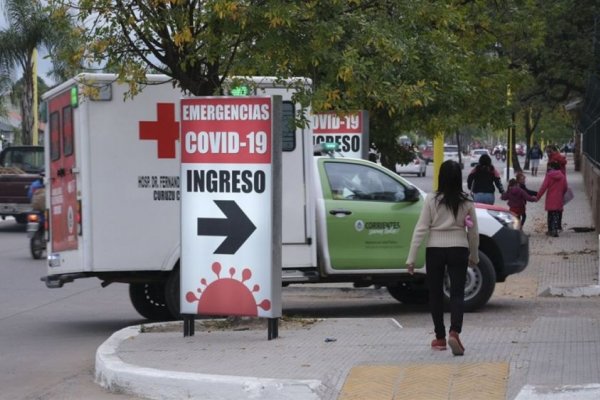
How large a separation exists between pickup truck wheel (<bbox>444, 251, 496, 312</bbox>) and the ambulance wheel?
11.3 feet

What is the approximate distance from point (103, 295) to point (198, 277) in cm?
667

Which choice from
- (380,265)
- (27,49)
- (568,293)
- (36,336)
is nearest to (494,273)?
(380,265)

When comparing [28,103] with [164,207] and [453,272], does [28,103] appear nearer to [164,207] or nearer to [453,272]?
[164,207]

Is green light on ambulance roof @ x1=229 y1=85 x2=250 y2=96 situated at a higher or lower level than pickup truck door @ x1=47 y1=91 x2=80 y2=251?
higher

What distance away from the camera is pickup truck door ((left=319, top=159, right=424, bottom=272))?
12.8 meters

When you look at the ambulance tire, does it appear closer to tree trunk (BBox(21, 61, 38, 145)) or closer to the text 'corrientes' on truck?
the text 'corrientes' on truck

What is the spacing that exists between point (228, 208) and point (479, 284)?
4.06 m

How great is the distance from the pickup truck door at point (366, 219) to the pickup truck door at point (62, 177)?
2920mm

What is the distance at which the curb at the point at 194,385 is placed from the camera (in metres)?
8.08

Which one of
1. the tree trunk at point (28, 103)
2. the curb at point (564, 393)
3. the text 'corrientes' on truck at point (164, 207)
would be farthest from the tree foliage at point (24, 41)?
the curb at point (564, 393)

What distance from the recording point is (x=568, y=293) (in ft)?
48.6

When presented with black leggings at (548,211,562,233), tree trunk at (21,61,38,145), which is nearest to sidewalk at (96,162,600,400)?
black leggings at (548,211,562,233)

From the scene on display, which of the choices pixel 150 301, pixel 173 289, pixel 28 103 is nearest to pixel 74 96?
pixel 173 289

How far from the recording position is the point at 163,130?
1204 cm
